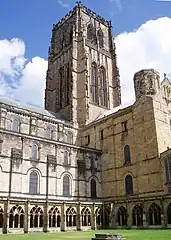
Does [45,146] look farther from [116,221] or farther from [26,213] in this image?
[116,221]

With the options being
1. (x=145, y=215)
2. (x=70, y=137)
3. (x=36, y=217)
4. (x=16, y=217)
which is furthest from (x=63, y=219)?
(x=70, y=137)

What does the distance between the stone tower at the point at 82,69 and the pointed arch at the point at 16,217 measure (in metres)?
24.2

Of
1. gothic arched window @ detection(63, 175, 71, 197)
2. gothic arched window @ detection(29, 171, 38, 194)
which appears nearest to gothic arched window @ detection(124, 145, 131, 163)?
gothic arched window @ detection(63, 175, 71, 197)

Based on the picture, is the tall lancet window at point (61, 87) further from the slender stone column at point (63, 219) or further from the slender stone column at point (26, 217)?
the slender stone column at point (26, 217)

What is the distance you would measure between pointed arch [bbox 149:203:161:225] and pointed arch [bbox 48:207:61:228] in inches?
413

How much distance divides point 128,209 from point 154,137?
32.9 ft

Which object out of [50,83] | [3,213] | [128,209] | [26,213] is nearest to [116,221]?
[128,209]

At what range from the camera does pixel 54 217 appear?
30906mm

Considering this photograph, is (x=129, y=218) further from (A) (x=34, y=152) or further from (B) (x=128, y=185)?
(A) (x=34, y=152)

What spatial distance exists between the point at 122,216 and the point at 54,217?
29.2ft

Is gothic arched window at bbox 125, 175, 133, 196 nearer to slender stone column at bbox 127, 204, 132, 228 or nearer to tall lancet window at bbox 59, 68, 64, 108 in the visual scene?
slender stone column at bbox 127, 204, 132, 228

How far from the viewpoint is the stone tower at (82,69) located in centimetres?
5331

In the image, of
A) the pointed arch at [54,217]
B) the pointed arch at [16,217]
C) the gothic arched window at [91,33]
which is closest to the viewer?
the pointed arch at [16,217]

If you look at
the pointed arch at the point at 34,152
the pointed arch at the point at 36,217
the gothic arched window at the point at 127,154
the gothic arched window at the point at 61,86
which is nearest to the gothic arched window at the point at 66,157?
the pointed arch at the point at 34,152
